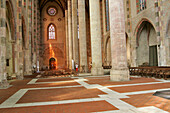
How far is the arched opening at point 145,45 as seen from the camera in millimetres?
22609

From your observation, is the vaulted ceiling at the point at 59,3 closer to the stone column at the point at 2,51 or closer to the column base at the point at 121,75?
the stone column at the point at 2,51

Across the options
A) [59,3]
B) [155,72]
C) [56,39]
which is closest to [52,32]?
[56,39]

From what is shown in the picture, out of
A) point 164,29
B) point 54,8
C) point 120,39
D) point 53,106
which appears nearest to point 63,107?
point 53,106

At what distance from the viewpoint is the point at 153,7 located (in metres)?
18.8

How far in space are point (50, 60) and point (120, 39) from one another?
124ft

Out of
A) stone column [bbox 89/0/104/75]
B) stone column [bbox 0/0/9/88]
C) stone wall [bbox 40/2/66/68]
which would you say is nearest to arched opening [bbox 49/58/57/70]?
stone wall [bbox 40/2/66/68]

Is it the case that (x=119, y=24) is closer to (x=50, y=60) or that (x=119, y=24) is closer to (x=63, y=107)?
(x=63, y=107)

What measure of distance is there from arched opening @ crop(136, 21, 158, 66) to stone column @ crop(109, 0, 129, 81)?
12573 millimetres

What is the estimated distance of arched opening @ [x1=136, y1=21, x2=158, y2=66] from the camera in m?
22.6

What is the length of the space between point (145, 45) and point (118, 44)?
14248 millimetres

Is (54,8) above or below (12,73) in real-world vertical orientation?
above

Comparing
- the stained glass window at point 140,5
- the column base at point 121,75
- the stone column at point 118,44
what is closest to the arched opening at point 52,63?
the stained glass window at point 140,5

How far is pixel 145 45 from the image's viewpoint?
76.9 ft

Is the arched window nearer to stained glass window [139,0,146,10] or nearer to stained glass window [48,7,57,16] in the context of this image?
stained glass window [48,7,57,16]
